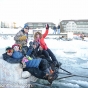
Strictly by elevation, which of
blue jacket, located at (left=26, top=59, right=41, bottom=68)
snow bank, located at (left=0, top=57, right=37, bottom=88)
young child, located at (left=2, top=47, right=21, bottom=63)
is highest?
young child, located at (left=2, top=47, right=21, bottom=63)

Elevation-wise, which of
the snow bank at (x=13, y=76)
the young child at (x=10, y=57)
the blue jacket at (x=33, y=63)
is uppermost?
the young child at (x=10, y=57)

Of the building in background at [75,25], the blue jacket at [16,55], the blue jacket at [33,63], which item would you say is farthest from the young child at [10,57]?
the building in background at [75,25]

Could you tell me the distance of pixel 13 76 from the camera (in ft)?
14.3

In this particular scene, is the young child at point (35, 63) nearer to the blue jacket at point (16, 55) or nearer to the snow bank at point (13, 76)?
the blue jacket at point (16, 55)

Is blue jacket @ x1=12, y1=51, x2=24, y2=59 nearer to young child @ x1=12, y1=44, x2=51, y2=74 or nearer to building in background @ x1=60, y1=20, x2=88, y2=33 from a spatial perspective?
young child @ x1=12, y1=44, x2=51, y2=74

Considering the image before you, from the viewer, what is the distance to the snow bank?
433cm

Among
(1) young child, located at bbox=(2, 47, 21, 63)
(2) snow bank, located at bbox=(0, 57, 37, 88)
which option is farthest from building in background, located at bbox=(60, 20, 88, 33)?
(2) snow bank, located at bbox=(0, 57, 37, 88)

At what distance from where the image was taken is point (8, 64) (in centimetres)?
436

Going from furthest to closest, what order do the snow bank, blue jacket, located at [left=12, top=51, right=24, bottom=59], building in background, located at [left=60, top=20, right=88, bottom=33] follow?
building in background, located at [left=60, top=20, right=88, bottom=33], blue jacket, located at [left=12, top=51, right=24, bottom=59], the snow bank

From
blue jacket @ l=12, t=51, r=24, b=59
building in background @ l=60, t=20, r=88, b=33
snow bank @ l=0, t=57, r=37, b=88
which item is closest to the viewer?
snow bank @ l=0, t=57, r=37, b=88

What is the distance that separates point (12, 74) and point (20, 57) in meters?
0.38

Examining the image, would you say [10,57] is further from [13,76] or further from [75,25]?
[75,25]

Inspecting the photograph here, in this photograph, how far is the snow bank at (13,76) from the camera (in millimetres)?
4332

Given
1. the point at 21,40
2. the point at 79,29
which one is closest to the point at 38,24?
the point at 79,29
